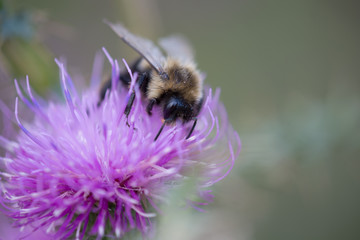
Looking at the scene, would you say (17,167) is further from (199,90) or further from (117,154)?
(199,90)

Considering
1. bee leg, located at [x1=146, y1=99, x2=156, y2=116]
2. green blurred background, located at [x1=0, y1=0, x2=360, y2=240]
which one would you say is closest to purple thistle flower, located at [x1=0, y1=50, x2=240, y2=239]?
bee leg, located at [x1=146, y1=99, x2=156, y2=116]

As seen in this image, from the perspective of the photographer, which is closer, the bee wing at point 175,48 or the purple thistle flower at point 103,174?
the purple thistle flower at point 103,174

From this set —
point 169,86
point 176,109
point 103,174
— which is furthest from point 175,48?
point 103,174

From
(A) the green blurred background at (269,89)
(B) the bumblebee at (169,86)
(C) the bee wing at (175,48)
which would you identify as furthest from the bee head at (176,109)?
(C) the bee wing at (175,48)

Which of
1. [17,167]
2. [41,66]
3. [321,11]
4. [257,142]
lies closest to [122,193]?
[17,167]

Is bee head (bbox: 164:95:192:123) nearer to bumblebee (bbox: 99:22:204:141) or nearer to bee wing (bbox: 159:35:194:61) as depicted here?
bumblebee (bbox: 99:22:204:141)

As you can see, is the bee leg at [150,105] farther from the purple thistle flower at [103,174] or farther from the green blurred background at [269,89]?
the green blurred background at [269,89]

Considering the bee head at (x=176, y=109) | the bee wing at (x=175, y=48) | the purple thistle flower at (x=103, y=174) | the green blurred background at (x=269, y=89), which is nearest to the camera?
the purple thistle flower at (x=103, y=174)
